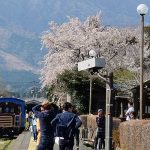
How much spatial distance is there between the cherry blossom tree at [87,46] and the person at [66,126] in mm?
37662

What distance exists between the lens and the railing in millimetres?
41375

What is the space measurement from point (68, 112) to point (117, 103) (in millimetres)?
39124

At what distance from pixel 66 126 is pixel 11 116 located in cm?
2796

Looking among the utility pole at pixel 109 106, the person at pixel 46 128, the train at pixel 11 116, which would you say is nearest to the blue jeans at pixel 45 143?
the person at pixel 46 128

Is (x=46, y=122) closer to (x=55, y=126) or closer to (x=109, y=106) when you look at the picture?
(x=55, y=126)

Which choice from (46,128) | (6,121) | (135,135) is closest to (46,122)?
(46,128)

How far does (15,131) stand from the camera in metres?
42.2

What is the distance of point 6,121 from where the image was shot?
137 ft

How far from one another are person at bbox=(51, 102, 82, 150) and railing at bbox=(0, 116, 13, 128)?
1075 inches

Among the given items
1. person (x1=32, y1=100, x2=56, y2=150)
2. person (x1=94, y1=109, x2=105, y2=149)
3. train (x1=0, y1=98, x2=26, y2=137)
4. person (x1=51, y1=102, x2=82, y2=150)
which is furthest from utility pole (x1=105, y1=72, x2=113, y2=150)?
train (x1=0, y1=98, x2=26, y2=137)

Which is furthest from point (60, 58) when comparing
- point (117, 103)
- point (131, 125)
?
point (131, 125)

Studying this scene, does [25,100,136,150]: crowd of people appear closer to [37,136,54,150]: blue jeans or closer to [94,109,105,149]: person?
[37,136,54,150]: blue jeans

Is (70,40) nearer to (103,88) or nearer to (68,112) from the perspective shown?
(103,88)

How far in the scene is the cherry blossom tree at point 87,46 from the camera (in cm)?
5462
